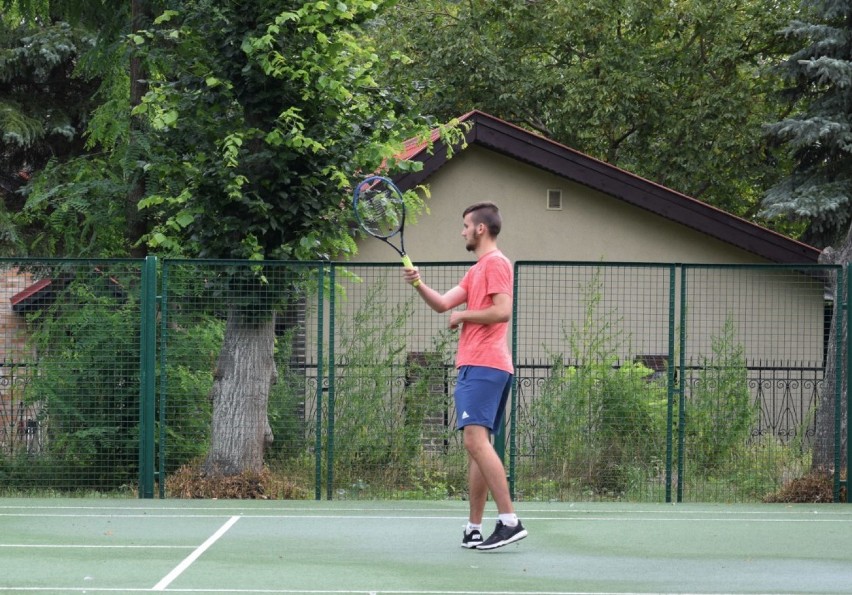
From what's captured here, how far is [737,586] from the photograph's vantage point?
7.58m

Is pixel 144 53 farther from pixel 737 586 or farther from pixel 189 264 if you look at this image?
pixel 737 586

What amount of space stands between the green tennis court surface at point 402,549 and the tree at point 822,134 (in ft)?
34.7

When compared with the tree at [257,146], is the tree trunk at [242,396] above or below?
below

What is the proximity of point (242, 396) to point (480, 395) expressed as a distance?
4666 mm

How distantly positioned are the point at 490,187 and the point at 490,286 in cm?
1045

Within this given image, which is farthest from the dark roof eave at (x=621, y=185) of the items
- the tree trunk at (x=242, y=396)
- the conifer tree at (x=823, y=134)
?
the tree trunk at (x=242, y=396)

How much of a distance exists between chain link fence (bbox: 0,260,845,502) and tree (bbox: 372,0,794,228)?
16.8 meters

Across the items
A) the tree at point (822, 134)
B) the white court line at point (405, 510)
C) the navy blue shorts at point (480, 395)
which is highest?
the tree at point (822, 134)

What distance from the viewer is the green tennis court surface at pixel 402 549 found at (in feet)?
24.8

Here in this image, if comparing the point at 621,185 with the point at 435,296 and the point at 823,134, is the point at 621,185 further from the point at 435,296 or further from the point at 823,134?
the point at 435,296

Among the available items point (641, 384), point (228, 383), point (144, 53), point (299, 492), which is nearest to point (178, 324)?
point (228, 383)

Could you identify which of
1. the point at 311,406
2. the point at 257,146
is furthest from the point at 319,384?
the point at 257,146

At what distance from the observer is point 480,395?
826 centimetres

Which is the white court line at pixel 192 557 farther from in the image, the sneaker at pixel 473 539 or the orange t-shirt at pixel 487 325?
the orange t-shirt at pixel 487 325
